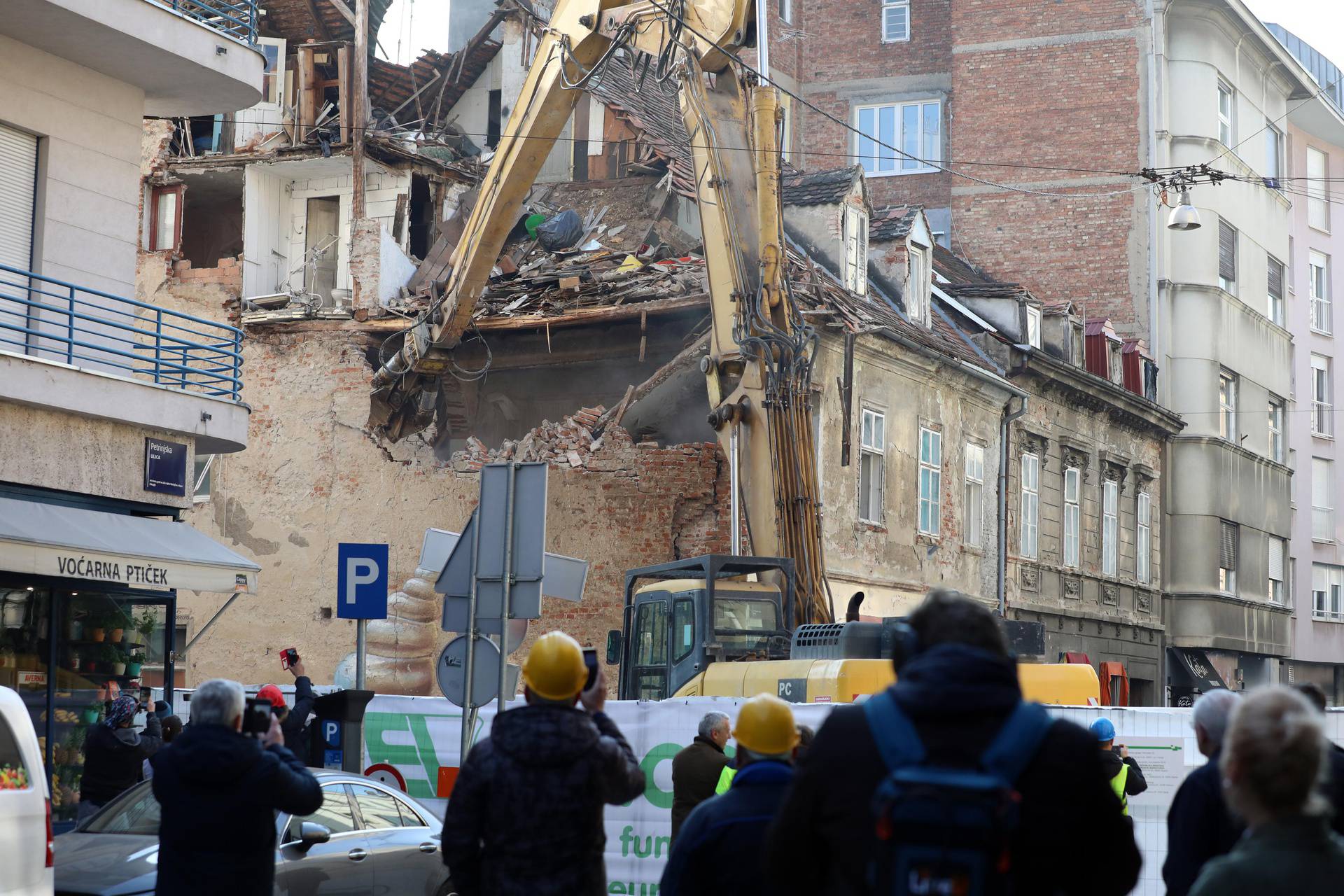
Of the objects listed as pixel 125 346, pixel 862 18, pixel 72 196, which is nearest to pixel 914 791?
pixel 72 196

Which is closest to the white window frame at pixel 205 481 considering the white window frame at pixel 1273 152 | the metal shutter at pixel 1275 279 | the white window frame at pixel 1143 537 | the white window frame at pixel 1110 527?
the white window frame at pixel 1110 527

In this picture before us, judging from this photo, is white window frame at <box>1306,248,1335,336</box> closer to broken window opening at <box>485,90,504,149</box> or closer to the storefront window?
broken window opening at <box>485,90,504,149</box>

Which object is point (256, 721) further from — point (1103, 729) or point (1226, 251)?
point (1226, 251)

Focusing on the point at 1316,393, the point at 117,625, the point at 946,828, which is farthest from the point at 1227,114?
the point at 946,828

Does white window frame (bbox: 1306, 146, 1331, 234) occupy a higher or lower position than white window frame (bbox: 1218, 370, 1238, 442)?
higher

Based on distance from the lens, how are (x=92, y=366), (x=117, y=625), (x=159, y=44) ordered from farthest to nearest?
(x=92, y=366) < (x=159, y=44) < (x=117, y=625)

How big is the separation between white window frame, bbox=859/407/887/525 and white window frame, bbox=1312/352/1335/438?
27.0 meters

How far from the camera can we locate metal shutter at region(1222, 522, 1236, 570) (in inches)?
1529

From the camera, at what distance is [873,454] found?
2564 cm

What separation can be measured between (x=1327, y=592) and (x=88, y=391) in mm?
39927

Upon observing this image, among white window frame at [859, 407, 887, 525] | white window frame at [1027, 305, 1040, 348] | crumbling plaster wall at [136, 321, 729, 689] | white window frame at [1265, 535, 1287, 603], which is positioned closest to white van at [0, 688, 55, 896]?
crumbling plaster wall at [136, 321, 729, 689]

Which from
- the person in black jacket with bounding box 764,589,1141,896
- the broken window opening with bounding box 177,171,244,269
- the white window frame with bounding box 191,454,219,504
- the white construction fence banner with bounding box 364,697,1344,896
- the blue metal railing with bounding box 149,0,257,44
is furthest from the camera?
the broken window opening with bounding box 177,171,244,269

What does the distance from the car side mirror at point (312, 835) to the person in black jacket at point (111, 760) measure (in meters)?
3.97

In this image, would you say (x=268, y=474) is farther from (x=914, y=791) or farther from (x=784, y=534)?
(x=914, y=791)
